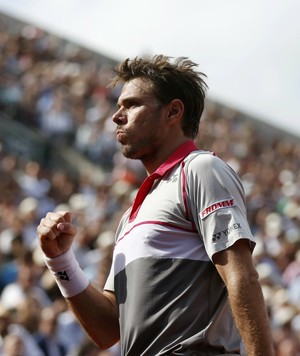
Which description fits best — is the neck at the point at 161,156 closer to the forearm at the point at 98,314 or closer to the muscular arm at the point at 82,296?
the muscular arm at the point at 82,296

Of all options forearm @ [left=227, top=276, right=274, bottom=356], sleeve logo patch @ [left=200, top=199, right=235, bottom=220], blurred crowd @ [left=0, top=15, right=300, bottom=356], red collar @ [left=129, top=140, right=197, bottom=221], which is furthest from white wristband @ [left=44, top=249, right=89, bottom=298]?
blurred crowd @ [left=0, top=15, right=300, bottom=356]

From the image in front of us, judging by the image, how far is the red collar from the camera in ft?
13.2

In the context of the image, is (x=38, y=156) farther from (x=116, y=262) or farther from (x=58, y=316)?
(x=116, y=262)

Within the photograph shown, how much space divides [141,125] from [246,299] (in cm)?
98

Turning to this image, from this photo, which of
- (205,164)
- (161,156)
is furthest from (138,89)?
(205,164)

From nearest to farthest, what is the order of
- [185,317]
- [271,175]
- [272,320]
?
[185,317] → [272,320] → [271,175]

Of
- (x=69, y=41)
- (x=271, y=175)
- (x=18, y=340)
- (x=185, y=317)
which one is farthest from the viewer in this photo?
(x=69, y=41)

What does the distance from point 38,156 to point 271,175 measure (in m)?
4.16

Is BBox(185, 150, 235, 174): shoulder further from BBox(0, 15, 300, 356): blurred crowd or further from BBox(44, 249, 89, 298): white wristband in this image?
BBox(0, 15, 300, 356): blurred crowd

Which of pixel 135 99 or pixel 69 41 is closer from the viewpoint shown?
pixel 135 99

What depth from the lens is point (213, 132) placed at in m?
18.7

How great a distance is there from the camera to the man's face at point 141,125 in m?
4.12

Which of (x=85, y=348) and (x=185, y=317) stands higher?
(x=185, y=317)

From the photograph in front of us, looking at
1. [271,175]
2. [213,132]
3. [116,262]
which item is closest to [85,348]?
[116,262]
